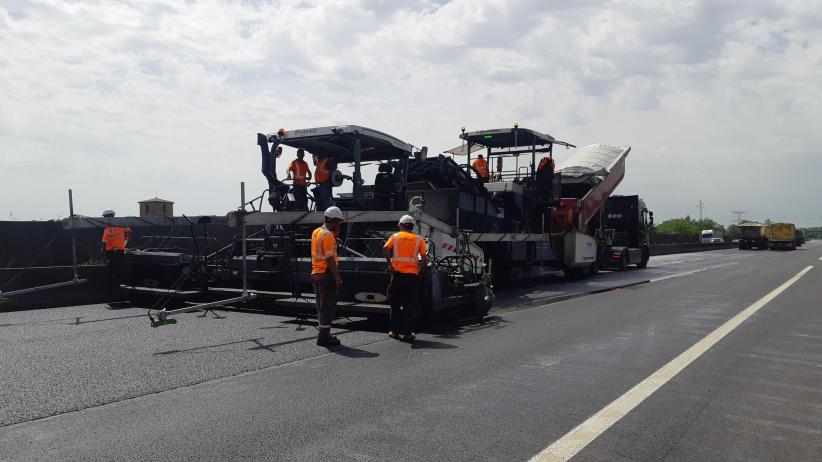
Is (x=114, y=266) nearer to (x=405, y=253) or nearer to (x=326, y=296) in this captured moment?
(x=326, y=296)

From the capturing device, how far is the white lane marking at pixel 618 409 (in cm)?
381

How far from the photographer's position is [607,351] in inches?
271

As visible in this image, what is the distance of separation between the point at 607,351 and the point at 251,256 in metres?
5.51

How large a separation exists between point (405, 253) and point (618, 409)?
3649 mm

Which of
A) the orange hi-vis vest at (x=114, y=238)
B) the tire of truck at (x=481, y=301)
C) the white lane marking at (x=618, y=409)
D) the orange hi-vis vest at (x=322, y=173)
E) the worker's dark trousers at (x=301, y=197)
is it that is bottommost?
the white lane marking at (x=618, y=409)

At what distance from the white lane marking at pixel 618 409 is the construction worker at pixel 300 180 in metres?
5.91

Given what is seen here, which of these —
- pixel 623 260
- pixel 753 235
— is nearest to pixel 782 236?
pixel 753 235

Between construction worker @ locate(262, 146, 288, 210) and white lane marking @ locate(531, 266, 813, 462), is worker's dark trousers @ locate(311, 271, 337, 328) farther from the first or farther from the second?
white lane marking @ locate(531, 266, 813, 462)

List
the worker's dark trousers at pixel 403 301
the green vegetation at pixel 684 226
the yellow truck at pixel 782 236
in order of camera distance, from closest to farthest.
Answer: the worker's dark trousers at pixel 403 301, the yellow truck at pixel 782 236, the green vegetation at pixel 684 226

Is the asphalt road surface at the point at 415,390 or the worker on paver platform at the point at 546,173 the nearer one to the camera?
the asphalt road surface at the point at 415,390

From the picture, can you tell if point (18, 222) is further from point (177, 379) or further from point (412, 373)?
point (412, 373)

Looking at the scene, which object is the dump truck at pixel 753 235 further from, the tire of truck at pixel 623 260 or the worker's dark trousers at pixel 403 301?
the worker's dark trousers at pixel 403 301

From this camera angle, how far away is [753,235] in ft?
168

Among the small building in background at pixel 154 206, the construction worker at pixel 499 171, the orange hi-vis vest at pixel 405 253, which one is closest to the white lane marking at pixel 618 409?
the orange hi-vis vest at pixel 405 253
